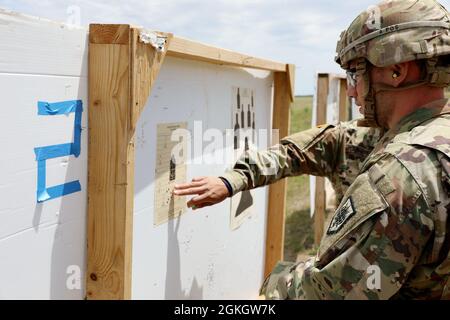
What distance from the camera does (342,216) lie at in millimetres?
1521

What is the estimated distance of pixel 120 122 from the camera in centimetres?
179

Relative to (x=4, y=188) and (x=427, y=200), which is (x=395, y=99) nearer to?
(x=427, y=200)

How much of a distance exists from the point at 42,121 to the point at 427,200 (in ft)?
4.04

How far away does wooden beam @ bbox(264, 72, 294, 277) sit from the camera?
12.7 feet

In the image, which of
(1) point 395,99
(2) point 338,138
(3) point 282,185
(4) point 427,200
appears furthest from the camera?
(3) point 282,185

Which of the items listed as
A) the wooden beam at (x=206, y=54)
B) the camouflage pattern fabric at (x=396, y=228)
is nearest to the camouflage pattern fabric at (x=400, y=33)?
the camouflage pattern fabric at (x=396, y=228)

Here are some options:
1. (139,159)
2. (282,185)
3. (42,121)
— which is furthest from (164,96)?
(282,185)

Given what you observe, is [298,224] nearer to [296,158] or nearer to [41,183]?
[296,158]

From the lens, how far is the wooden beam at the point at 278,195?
3.88 meters

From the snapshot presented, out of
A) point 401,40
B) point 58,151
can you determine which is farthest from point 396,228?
point 58,151

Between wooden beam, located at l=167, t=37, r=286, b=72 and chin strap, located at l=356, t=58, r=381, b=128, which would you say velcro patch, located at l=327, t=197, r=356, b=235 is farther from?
wooden beam, located at l=167, t=37, r=286, b=72

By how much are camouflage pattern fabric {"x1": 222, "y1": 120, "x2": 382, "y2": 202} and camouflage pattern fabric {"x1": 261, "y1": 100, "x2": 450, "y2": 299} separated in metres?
1.03

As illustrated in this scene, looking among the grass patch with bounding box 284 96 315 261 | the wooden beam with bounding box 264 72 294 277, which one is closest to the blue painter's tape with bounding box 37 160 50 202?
the wooden beam with bounding box 264 72 294 277

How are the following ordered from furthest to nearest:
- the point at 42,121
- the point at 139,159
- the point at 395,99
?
1. the point at 139,159
2. the point at 395,99
3. the point at 42,121
